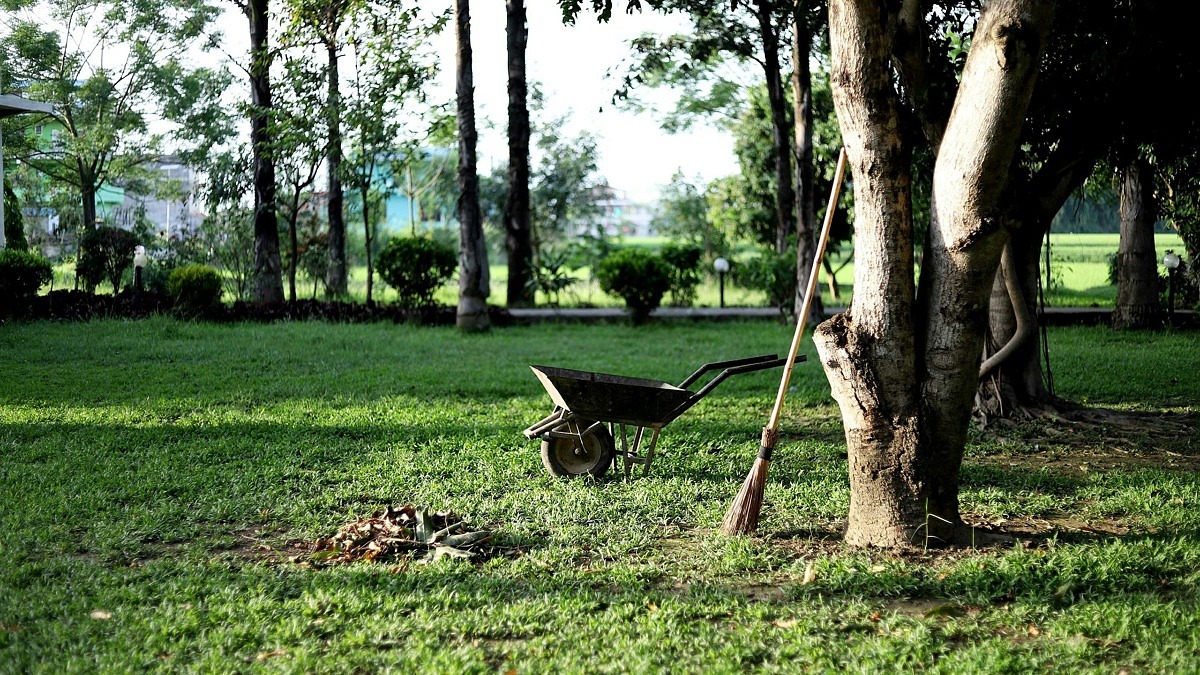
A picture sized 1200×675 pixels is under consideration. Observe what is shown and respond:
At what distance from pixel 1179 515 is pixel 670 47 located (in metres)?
10.1

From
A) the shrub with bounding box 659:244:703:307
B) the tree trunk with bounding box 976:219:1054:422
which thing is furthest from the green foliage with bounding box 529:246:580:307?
the tree trunk with bounding box 976:219:1054:422

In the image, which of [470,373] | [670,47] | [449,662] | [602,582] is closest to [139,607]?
[449,662]

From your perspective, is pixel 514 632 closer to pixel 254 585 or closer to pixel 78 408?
pixel 254 585

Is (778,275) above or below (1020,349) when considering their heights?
above

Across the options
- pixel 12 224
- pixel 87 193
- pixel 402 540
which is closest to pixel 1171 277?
pixel 402 540

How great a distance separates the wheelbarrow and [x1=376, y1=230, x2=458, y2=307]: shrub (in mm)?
9153

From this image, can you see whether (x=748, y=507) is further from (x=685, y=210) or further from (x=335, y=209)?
(x=685, y=210)

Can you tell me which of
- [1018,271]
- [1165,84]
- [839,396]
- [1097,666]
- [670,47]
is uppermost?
[670,47]

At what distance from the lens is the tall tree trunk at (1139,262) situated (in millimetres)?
12805

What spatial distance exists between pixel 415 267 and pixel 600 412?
380 inches

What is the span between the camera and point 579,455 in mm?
5621

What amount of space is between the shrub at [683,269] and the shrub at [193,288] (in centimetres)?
657

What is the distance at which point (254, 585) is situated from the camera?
386 cm

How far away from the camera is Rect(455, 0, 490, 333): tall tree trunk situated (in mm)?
12602
